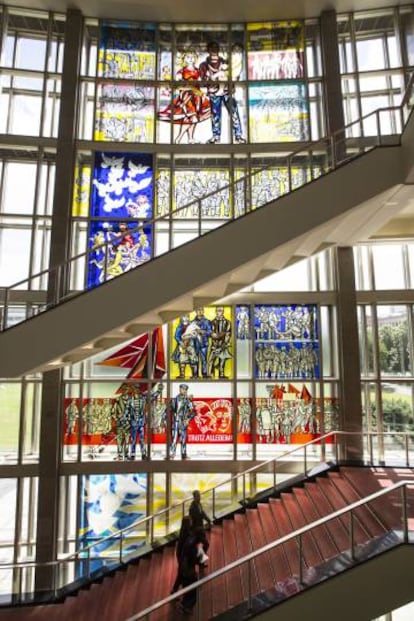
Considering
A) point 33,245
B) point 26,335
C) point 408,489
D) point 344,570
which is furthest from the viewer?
point 33,245

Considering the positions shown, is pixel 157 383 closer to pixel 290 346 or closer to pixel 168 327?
pixel 168 327

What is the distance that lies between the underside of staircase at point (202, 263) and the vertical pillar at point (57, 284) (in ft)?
8.72

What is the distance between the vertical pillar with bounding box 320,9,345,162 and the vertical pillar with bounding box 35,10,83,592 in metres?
7.27

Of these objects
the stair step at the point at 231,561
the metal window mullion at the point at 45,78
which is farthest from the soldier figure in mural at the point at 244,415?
the metal window mullion at the point at 45,78

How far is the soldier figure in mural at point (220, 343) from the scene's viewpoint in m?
12.2

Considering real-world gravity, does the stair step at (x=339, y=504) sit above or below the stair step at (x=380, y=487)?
below

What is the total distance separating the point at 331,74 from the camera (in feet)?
42.7

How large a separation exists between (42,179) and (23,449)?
769 centimetres

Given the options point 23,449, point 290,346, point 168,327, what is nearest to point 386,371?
point 290,346

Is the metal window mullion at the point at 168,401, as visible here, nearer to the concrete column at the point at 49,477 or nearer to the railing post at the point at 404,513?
the concrete column at the point at 49,477

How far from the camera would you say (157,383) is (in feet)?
39.9

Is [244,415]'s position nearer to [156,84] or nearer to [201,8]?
[156,84]

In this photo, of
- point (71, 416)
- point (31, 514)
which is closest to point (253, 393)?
point (71, 416)

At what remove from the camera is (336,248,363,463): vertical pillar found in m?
11.7
